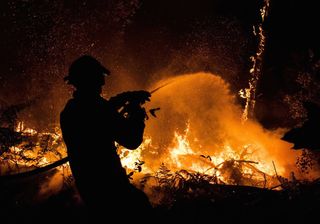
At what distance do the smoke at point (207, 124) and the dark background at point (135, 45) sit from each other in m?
0.51

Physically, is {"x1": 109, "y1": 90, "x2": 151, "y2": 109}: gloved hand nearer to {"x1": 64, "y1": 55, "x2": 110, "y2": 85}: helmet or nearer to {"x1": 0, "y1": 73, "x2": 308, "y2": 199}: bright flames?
{"x1": 64, "y1": 55, "x2": 110, "y2": 85}: helmet

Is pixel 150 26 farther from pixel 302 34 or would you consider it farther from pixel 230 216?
pixel 230 216

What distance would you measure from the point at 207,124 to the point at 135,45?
441 cm

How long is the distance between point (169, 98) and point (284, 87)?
13.2 feet

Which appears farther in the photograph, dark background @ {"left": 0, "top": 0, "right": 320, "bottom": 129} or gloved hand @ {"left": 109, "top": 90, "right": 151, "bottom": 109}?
dark background @ {"left": 0, "top": 0, "right": 320, "bottom": 129}

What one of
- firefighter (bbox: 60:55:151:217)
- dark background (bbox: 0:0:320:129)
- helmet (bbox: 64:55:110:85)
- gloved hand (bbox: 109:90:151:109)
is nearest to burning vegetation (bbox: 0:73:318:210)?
dark background (bbox: 0:0:320:129)

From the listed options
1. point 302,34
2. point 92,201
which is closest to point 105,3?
point 302,34

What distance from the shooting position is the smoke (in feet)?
29.8

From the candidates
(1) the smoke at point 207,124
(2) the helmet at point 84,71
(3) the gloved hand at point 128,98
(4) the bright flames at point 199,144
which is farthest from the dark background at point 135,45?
(2) the helmet at point 84,71

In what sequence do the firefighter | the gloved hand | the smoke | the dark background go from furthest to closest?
the dark background → the smoke → the gloved hand → the firefighter

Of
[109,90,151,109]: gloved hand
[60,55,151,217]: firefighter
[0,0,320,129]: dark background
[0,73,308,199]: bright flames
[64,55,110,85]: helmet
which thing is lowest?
[60,55,151,217]: firefighter

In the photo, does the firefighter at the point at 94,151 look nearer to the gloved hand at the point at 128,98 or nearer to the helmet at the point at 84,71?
the helmet at the point at 84,71

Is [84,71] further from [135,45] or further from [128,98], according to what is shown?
[135,45]

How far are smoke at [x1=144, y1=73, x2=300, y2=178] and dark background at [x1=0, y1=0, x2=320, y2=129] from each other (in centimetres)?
51
